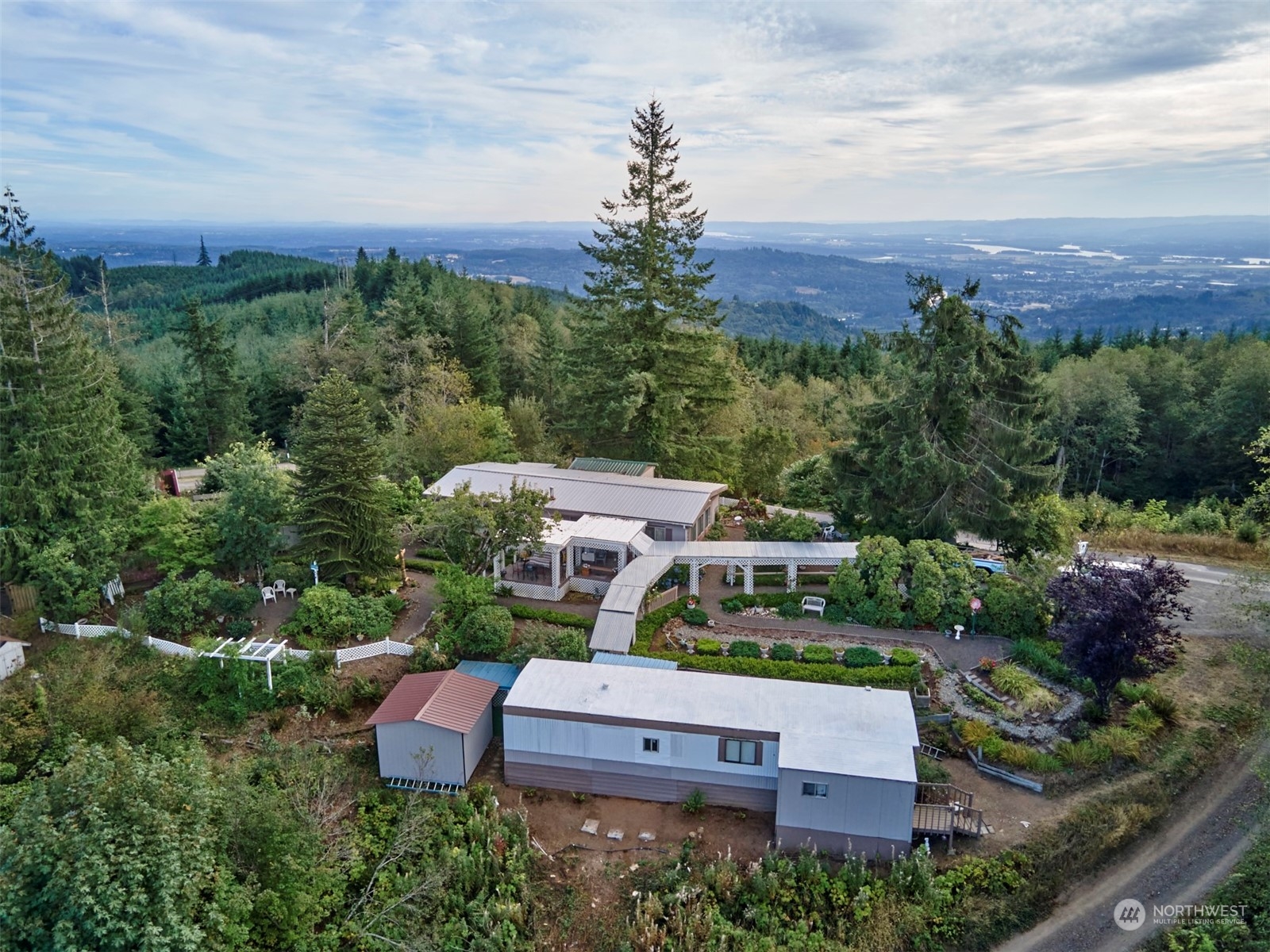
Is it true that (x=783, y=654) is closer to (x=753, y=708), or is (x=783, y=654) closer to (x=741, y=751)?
(x=753, y=708)

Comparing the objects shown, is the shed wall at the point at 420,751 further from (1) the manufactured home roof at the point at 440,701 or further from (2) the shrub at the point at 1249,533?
(2) the shrub at the point at 1249,533

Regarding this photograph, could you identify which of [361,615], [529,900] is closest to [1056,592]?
[529,900]

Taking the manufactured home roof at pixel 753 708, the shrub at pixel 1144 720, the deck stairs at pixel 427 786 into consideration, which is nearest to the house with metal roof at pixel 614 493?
the manufactured home roof at pixel 753 708

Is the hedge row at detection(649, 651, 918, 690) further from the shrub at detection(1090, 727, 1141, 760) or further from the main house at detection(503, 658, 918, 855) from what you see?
the shrub at detection(1090, 727, 1141, 760)

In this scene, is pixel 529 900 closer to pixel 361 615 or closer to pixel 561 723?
pixel 561 723

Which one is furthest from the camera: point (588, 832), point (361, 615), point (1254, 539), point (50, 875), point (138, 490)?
point (1254, 539)

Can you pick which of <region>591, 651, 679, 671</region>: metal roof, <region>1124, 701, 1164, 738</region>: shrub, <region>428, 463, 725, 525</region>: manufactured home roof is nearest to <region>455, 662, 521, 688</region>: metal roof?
<region>591, 651, 679, 671</region>: metal roof

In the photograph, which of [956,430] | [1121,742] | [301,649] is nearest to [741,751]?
[1121,742]
